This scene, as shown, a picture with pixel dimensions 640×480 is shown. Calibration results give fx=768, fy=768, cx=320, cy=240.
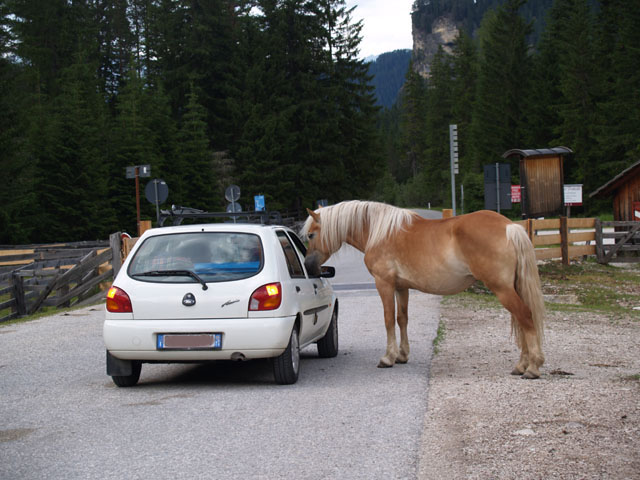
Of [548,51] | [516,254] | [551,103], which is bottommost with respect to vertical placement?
[516,254]

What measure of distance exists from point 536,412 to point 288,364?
2.42 m

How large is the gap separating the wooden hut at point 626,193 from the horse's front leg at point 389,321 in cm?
2522

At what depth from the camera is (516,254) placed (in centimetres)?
748

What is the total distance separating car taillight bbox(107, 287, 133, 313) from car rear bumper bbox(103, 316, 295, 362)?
0.43ft

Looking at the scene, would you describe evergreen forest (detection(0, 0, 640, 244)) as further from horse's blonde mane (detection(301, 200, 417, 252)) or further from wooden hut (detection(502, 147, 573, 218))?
horse's blonde mane (detection(301, 200, 417, 252))

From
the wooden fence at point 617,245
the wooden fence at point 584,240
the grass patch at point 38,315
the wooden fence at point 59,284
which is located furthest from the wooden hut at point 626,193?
the grass patch at point 38,315

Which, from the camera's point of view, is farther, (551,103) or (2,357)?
(551,103)

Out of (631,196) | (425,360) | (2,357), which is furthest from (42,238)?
(425,360)

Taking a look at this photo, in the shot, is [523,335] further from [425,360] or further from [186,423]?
[186,423]

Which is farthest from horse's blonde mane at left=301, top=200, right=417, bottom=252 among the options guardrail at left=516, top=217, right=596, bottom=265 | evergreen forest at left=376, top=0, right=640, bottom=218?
evergreen forest at left=376, top=0, right=640, bottom=218

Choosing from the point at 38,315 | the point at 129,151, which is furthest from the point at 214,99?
the point at 38,315

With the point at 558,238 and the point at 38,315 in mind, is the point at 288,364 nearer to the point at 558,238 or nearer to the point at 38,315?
the point at 38,315

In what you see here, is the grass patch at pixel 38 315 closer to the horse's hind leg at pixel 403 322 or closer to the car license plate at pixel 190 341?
the car license plate at pixel 190 341

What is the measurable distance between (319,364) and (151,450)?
393cm
